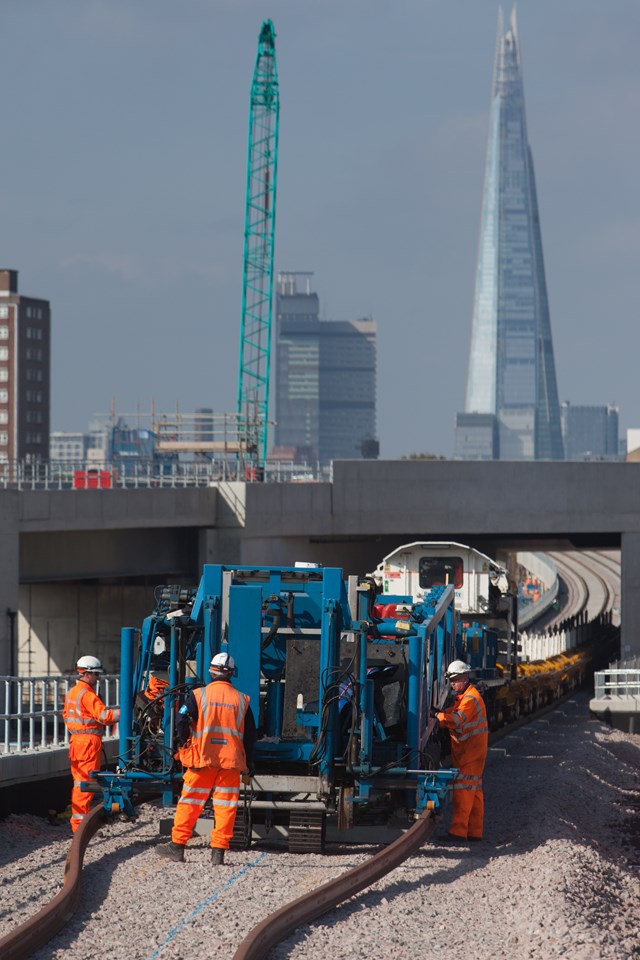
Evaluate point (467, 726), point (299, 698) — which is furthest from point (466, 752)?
point (299, 698)

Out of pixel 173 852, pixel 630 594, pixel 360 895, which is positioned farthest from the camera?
pixel 630 594

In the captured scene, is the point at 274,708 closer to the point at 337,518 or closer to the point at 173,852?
the point at 173,852

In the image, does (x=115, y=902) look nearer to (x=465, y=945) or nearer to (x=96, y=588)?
(x=465, y=945)

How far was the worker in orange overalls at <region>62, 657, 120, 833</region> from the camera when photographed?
14062 millimetres

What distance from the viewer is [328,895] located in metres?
11.1

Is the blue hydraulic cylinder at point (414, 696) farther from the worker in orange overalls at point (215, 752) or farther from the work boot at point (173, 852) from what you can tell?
the work boot at point (173, 852)

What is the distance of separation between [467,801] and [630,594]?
37432 mm

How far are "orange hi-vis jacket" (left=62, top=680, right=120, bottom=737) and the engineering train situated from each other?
47 cm

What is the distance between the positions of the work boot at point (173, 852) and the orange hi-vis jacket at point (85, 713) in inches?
64.1

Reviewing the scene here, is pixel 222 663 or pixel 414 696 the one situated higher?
pixel 222 663

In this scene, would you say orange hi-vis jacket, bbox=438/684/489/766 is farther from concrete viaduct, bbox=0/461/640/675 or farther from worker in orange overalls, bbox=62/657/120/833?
concrete viaduct, bbox=0/461/640/675

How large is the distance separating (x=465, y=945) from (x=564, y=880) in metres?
1.86

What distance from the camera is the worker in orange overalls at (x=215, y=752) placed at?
12.4 m

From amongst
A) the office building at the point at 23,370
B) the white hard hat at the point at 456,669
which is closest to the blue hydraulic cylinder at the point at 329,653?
the white hard hat at the point at 456,669
